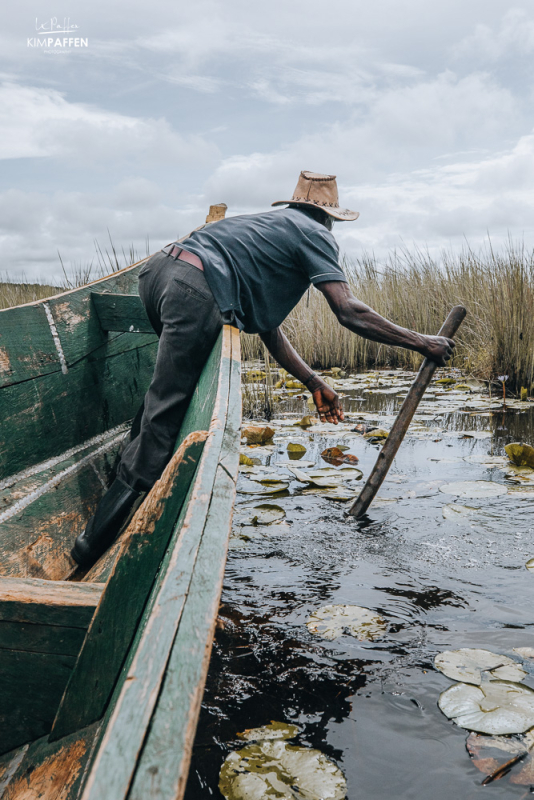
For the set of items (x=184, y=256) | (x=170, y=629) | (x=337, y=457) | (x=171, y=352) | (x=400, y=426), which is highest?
(x=184, y=256)

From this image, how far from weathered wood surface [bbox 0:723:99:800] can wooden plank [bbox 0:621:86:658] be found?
0.13 meters

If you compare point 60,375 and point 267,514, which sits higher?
point 60,375

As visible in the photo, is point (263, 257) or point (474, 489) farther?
point (474, 489)

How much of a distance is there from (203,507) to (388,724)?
0.89 meters

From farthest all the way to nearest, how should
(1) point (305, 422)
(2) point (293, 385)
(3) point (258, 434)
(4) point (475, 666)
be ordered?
(2) point (293, 385) < (1) point (305, 422) < (3) point (258, 434) < (4) point (475, 666)

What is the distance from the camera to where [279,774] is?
1.11 m

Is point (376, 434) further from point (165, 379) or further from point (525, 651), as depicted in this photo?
point (525, 651)

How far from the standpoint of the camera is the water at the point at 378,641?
47.1 inches

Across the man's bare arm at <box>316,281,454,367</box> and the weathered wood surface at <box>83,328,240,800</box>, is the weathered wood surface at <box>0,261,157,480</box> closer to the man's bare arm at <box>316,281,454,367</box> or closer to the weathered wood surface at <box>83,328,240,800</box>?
the man's bare arm at <box>316,281,454,367</box>

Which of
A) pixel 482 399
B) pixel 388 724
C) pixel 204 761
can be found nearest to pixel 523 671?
pixel 388 724

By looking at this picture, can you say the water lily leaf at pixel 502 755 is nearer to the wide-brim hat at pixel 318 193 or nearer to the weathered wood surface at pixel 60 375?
the weathered wood surface at pixel 60 375

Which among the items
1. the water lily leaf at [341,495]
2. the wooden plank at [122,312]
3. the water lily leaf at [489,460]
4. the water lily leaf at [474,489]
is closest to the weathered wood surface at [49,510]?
the wooden plank at [122,312]

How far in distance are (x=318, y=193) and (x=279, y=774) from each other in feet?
7.10

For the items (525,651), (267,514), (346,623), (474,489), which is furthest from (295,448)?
(525,651)
